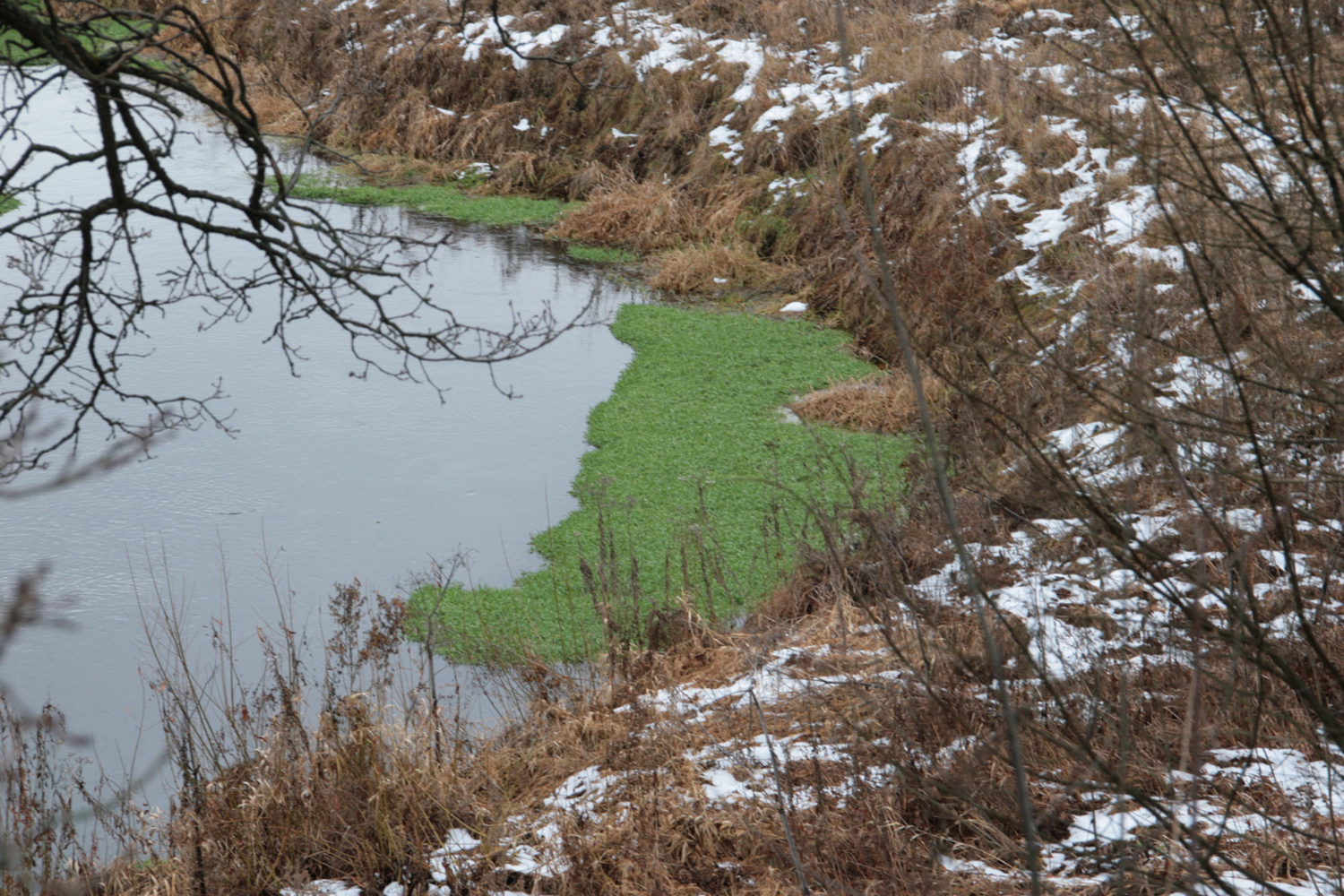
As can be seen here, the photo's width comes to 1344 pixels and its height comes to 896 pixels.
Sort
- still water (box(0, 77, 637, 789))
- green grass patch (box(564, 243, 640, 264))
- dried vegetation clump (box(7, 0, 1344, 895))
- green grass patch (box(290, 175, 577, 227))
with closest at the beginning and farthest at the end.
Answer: dried vegetation clump (box(7, 0, 1344, 895)), still water (box(0, 77, 637, 789)), green grass patch (box(564, 243, 640, 264)), green grass patch (box(290, 175, 577, 227))

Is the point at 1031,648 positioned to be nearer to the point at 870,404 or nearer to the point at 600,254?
the point at 870,404

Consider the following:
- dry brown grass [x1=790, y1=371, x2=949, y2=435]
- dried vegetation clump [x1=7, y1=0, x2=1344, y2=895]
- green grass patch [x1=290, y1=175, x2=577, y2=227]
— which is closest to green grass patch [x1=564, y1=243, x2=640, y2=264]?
green grass patch [x1=290, y1=175, x2=577, y2=227]

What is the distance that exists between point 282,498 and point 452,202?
6.13 metres

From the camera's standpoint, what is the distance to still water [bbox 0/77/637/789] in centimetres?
481

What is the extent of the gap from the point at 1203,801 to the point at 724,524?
3.30 m

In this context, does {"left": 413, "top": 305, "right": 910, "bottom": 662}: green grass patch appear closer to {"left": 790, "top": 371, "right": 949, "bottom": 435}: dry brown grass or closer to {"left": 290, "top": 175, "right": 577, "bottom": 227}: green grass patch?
{"left": 790, "top": 371, "right": 949, "bottom": 435}: dry brown grass

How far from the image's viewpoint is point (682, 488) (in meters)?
6.06

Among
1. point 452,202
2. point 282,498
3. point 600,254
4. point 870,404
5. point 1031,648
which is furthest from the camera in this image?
point 452,202

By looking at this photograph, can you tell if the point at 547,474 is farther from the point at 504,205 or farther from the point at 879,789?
the point at 504,205

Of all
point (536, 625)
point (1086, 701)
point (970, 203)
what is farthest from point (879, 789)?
point (970, 203)

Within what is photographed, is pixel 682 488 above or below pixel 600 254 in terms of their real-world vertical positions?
below

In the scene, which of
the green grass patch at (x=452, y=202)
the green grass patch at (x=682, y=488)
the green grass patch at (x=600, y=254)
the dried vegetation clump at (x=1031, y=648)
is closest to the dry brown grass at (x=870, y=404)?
the dried vegetation clump at (x=1031, y=648)

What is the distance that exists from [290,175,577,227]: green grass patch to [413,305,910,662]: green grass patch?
283 cm

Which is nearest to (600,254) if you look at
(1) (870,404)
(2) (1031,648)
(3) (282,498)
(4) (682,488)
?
(1) (870,404)
